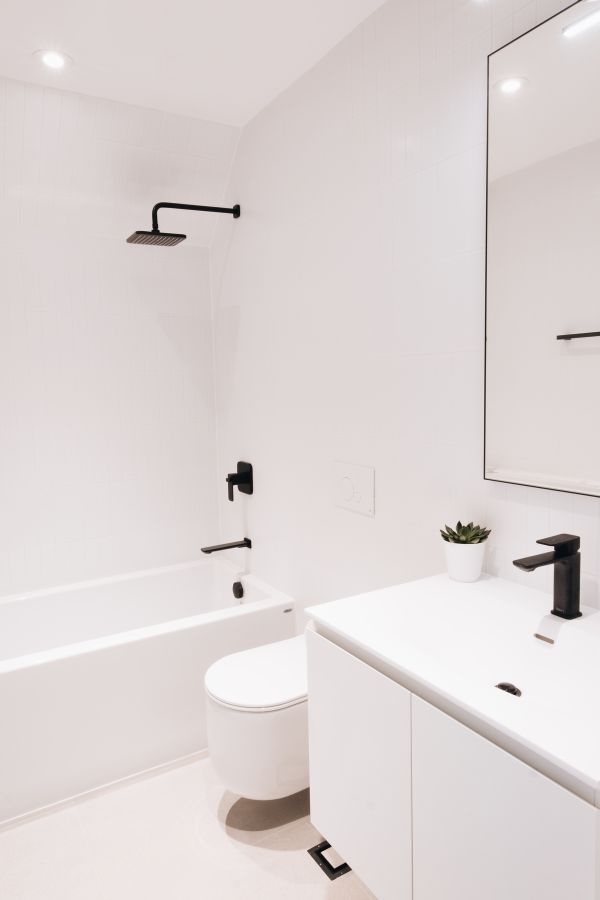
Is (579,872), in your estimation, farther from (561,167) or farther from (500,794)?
(561,167)

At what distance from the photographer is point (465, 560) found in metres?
1.58

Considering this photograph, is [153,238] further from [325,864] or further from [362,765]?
[325,864]

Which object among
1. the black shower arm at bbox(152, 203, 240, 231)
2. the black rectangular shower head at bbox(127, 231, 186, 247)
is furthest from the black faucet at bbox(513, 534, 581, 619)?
the black shower arm at bbox(152, 203, 240, 231)

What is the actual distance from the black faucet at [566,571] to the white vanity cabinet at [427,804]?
1.36 feet

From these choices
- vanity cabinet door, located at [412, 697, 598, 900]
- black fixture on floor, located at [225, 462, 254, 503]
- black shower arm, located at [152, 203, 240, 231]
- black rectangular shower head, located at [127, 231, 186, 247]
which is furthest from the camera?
black fixture on floor, located at [225, 462, 254, 503]

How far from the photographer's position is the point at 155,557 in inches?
123

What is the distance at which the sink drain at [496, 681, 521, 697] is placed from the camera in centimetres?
110

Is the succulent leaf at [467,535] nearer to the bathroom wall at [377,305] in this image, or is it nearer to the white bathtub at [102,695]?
the bathroom wall at [377,305]

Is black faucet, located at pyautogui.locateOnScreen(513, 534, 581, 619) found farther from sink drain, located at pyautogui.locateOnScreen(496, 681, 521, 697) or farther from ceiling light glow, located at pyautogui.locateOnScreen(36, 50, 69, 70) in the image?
ceiling light glow, located at pyautogui.locateOnScreen(36, 50, 69, 70)

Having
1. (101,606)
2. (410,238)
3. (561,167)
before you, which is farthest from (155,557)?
(561,167)

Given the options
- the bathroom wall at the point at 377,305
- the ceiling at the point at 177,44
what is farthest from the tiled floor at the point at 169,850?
the ceiling at the point at 177,44

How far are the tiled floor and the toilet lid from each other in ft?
1.52

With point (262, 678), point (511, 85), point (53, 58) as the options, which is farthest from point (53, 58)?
point (262, 678)

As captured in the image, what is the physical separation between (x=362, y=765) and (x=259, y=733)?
22.5 inches
